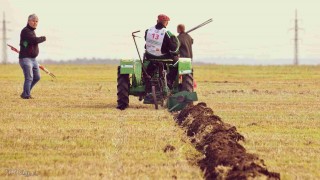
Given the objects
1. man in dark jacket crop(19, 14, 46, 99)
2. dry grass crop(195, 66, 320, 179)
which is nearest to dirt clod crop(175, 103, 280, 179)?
dry grass crop(195, 66, 320, 179)

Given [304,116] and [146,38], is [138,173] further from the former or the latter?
[146,38]

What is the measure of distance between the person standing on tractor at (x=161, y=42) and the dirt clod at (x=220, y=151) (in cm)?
448

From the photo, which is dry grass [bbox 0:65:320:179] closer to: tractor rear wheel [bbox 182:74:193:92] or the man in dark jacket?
tractor rear wheel [bbox 182:74:193:92]

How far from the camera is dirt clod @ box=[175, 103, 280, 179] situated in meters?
9.45

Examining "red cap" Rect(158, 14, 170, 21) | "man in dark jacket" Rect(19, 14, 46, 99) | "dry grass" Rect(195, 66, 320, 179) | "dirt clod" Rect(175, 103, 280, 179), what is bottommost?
"dry grass" Rect(195, 66, 320, 179)

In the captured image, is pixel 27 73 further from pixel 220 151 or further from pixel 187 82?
pixel 220 151

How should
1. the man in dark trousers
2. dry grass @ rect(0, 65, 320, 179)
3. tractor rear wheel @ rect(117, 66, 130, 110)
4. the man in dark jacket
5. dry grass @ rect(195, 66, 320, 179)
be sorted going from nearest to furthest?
dry grass @ rect(0, 65, 320, 179), dry grass @ rect(195, 66, 320, 179), tractor rear wheel @ rect(117, 66, 130, 110), the man in dark trousers, the man in dark jacket

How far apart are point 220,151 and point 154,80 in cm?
1064

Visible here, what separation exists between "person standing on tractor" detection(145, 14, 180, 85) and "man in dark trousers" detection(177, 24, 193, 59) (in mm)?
2907

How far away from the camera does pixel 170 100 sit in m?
21.1

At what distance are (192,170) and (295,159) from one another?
1.93m

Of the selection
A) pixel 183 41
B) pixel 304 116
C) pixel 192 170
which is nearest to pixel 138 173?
pixel 192 170

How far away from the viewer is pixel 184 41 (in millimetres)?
24609

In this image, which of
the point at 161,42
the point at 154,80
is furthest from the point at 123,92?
the point at 161,42
